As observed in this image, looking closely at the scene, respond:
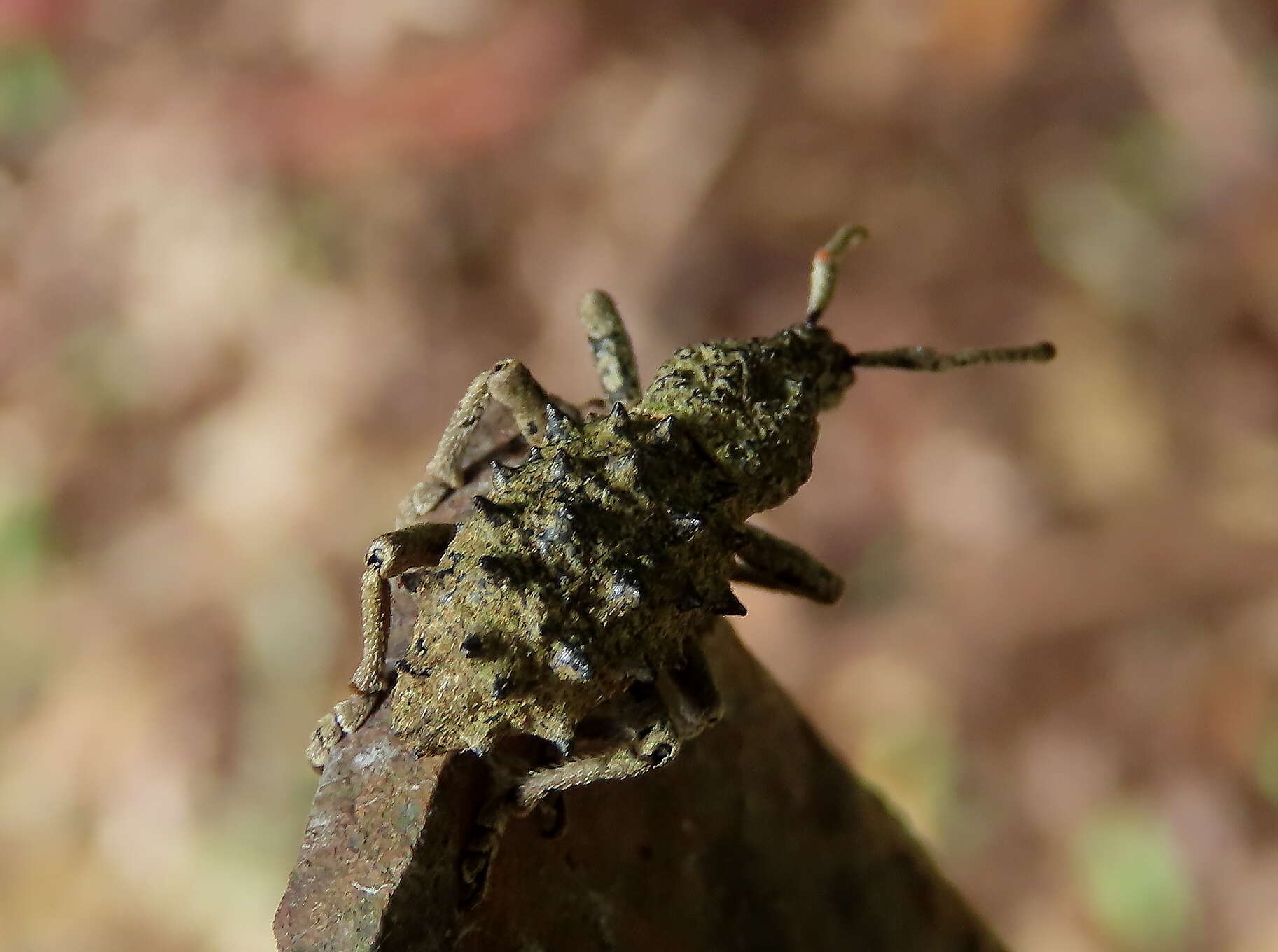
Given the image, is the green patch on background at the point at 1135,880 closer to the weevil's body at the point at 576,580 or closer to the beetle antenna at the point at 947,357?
the beetle antenna at the point at 947,357

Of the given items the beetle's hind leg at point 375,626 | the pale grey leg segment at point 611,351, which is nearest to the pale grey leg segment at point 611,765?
the beetle's hind leg at point 375,626

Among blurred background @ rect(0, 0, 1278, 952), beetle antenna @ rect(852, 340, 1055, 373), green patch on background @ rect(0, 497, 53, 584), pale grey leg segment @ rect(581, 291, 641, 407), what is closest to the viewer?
pale grey leg segment @ rect(581, 291, 641, 407)

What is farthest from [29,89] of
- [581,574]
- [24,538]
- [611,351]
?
[581,574]

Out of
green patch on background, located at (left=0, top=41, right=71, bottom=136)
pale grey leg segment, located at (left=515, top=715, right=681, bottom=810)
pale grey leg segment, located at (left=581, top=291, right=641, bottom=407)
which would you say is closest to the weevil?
pale grey leg segment, located at (left=515, top=715, right=681, bottom=810)

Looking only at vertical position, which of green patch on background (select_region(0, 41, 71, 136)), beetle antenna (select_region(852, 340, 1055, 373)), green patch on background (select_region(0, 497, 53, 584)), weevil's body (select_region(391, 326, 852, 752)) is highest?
green patch on background (select_region(0, 41, 71, 136))

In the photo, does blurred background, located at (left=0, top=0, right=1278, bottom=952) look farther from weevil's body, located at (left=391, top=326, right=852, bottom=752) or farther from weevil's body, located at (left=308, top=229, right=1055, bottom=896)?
weevil's body, located at (left=391, top=326, right=852, bottom=752)

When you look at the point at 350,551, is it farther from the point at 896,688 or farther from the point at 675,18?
the point at 675,18

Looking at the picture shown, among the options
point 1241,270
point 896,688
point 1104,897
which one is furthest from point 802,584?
point 1241,270
